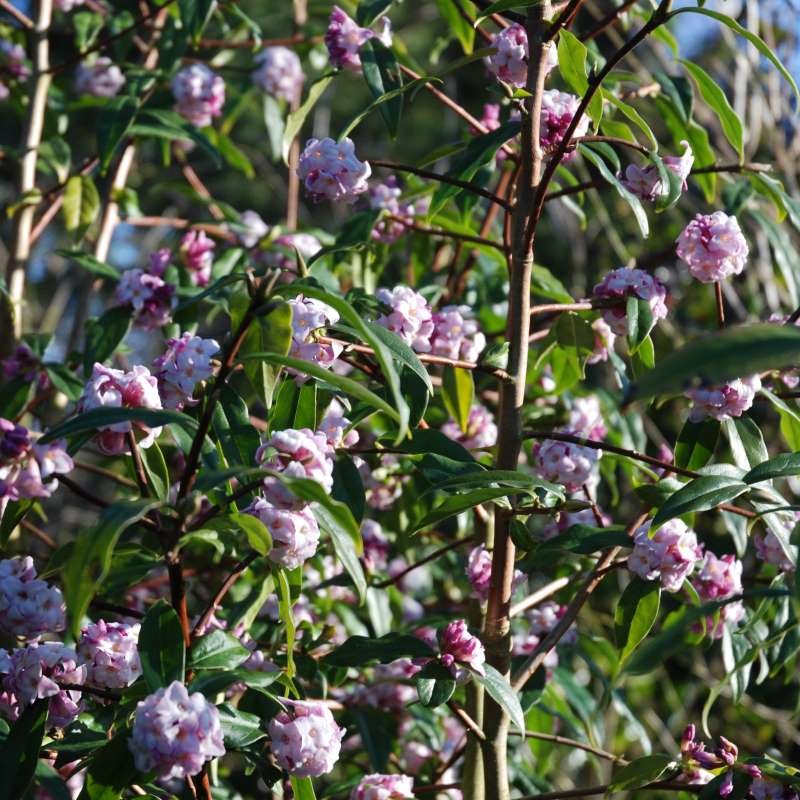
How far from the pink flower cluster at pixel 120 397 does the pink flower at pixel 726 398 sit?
48 cm

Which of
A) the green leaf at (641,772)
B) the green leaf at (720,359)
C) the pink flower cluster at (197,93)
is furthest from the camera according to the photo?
the pink flower cluster at (197,93)

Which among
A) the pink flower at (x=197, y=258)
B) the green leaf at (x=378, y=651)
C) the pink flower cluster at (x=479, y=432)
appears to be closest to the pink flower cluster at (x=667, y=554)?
the green leaf at (x=378, y=651)

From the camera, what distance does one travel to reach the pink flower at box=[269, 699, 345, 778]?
92 cm

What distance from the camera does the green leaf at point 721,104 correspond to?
1195 mm

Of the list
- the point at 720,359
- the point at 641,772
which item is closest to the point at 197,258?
the point at 641,772

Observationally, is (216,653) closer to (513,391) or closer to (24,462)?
(24,462)

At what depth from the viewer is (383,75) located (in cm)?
124

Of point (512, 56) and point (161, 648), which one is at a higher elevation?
point (512, 56)

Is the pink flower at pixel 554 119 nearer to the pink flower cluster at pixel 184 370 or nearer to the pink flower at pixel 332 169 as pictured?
the pink flower at pixel 332 169

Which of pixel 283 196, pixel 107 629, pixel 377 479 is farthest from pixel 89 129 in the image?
pixel 107 629

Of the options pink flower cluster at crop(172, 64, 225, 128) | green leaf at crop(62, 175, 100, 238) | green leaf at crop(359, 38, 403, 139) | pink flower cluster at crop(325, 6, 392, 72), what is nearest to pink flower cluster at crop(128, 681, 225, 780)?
green leaf at crop(359, 38, 403, 139)

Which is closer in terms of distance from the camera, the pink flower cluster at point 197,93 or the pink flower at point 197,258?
the pink flower at point 197,258

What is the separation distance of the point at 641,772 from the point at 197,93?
1.20 meters

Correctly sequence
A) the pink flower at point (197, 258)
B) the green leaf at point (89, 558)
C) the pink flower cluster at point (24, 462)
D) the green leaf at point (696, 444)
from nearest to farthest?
the green leaf at point (89, 558)
the pink flower cluster at point (24, 462)
the green leaf at point (696, 444)
the pink flower at point (197, 258)
